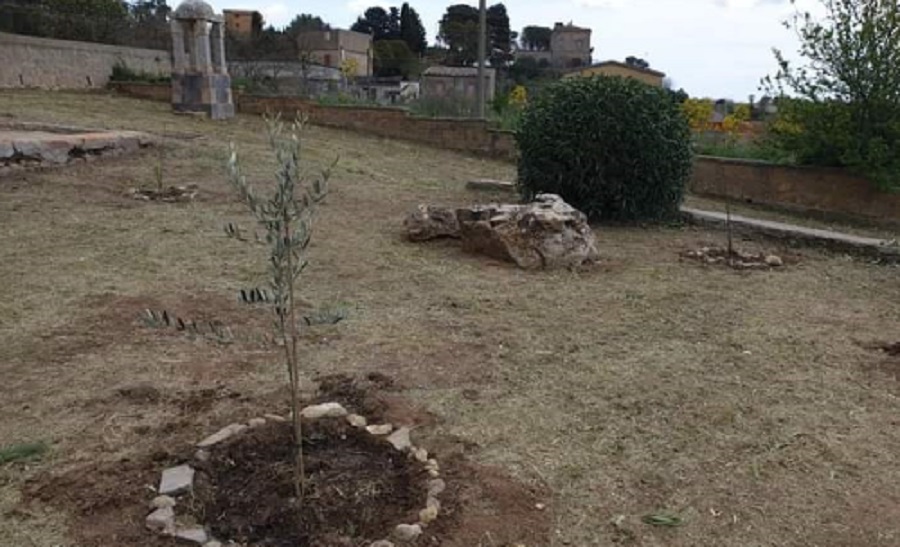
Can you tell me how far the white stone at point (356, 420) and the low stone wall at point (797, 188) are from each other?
6.63 m

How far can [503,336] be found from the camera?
3.79 meters

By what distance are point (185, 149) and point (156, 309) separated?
18.9 feet

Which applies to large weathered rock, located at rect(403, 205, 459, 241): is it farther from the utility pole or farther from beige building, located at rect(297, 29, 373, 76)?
beige building, located at rect(297, 29, 373, 76)

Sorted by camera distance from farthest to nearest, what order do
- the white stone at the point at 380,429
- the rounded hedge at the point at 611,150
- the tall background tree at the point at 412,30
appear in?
the tall background tree at the point at 412,30, the rounded hedge at the point at 611,150, the white stone at the point at 380,429

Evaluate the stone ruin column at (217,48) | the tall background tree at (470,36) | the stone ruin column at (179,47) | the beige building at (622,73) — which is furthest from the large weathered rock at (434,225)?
the tall background tree at (470,36)

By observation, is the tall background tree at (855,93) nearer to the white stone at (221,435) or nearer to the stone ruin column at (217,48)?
the white stone at (221,435)

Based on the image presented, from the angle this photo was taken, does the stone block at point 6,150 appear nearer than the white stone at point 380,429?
No

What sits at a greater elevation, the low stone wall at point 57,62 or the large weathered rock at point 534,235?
the low stone wall at point 57,62

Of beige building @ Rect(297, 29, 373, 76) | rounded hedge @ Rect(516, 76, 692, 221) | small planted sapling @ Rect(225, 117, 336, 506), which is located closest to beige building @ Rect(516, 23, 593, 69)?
beige building @ Rect(297, 29, 373, 76)

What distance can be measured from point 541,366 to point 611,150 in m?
3.81

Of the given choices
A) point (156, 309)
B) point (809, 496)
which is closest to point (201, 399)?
point (156, 309)

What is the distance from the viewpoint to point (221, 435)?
257cm

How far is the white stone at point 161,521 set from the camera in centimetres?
207

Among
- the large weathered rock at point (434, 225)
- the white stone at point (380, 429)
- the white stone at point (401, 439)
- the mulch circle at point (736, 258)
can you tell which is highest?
the large weathered rock at point (434, 225)
